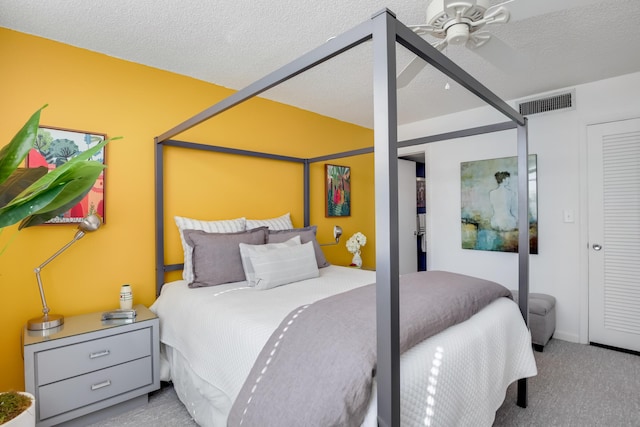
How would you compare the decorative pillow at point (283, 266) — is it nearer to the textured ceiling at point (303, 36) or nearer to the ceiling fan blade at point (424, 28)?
the textured ceiling at point (303, 36)

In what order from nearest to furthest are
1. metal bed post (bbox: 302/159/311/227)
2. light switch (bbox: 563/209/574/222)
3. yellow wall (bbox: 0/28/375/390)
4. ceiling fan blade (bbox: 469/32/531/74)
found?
ceiling fan blade (bbox: 469/32/531/74) < yellow wall (bbox: 0/28/375/390) < light switch (bbox: 563/209/574/222) < metal bed post (bbox: 302/159/311/227)

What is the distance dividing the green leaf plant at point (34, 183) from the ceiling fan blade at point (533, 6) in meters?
1.63

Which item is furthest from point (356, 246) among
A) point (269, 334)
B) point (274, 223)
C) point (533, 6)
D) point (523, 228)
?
point (533, 6)

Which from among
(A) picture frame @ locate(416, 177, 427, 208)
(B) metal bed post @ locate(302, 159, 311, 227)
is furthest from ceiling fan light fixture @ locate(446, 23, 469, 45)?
(A) picture frame @ locate(416, 177, 427, 208)

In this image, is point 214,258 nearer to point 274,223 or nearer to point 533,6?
point 274,223

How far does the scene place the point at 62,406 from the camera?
1710mm

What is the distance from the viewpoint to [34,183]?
40.0 inches

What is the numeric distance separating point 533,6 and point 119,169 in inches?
102

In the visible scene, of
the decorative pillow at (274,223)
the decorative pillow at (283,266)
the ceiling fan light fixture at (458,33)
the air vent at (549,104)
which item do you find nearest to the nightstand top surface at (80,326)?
the decorative pillow at (283,266)

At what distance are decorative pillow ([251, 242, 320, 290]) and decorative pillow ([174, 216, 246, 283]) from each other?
0.50 meters

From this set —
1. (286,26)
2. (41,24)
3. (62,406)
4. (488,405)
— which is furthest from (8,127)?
(488,405)

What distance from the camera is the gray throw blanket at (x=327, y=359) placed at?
38.5 inches

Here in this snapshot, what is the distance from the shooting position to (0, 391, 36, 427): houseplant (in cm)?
126

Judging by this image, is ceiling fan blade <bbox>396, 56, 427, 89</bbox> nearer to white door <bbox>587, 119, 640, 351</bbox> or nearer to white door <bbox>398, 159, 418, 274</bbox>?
white door <bbox>587, 119, 640, 351</bbox>
